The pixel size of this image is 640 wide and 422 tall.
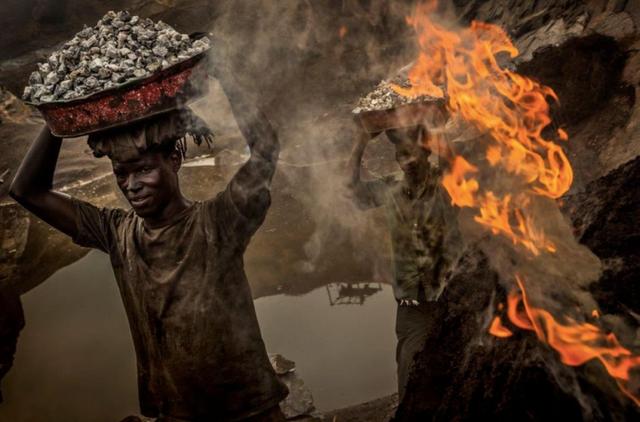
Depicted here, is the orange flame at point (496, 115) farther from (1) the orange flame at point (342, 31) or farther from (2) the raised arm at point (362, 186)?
(1) the orange flame at point (342, 31)

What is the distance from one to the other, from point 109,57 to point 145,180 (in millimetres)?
519

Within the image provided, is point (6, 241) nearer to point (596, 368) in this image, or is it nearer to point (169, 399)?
point (169, 399)

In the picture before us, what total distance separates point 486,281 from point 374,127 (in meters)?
1.94

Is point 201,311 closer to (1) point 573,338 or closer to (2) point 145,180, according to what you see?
(2) point 145,180

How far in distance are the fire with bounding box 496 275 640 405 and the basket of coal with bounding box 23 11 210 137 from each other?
170 cm

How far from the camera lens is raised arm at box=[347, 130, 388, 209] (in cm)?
462

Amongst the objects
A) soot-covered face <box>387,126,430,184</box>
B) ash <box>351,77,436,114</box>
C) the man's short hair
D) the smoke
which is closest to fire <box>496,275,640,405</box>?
the man's short hair

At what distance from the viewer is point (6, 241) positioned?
8328mm

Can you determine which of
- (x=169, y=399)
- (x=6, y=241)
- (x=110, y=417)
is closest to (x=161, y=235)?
(x=169, y=399)

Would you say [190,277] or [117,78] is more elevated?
[117,78]

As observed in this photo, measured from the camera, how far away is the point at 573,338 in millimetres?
2281

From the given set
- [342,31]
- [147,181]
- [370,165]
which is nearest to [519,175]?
[147,181]

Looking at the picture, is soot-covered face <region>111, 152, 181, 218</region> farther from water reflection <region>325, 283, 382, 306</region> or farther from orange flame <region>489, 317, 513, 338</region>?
water reflection <region>325, 283, 382, 306</region>

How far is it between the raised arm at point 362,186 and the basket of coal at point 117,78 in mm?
2554
